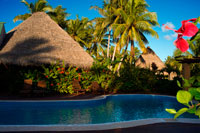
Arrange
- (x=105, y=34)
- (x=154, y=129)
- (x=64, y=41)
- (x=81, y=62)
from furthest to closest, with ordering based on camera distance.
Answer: (x=105, y=34) < (x=64, y=41) < (x=81, y=62) < (x=154, y=129)

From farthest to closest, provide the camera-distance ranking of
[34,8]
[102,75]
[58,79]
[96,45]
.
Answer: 1. [96,45]
2. [34,8]
3. [102,75]
4. [58,79]

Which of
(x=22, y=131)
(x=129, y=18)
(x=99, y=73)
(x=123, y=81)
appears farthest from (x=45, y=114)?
(x=129, y=18)

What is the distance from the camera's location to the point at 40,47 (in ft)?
32.4

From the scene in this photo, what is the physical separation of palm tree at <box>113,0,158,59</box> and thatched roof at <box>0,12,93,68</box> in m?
7.85

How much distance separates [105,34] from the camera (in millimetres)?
23547

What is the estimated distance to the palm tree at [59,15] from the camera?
22.3 metres

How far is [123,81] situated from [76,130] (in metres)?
8.91

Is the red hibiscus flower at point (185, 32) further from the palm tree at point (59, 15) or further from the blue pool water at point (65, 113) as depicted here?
the palm tree at point (59, 15)

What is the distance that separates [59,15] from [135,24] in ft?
37.8

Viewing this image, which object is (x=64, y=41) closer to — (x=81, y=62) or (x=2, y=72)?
(x=81, y=62)

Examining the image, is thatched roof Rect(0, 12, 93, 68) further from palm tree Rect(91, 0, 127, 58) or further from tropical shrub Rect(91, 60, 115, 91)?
palm tree Rect(91, 0, 127, 58)

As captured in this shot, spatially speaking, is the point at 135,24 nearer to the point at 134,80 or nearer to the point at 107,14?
the point at 107,14

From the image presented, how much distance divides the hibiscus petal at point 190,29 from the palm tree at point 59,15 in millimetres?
23046

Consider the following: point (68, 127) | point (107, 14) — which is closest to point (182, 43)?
point (68, 127)
